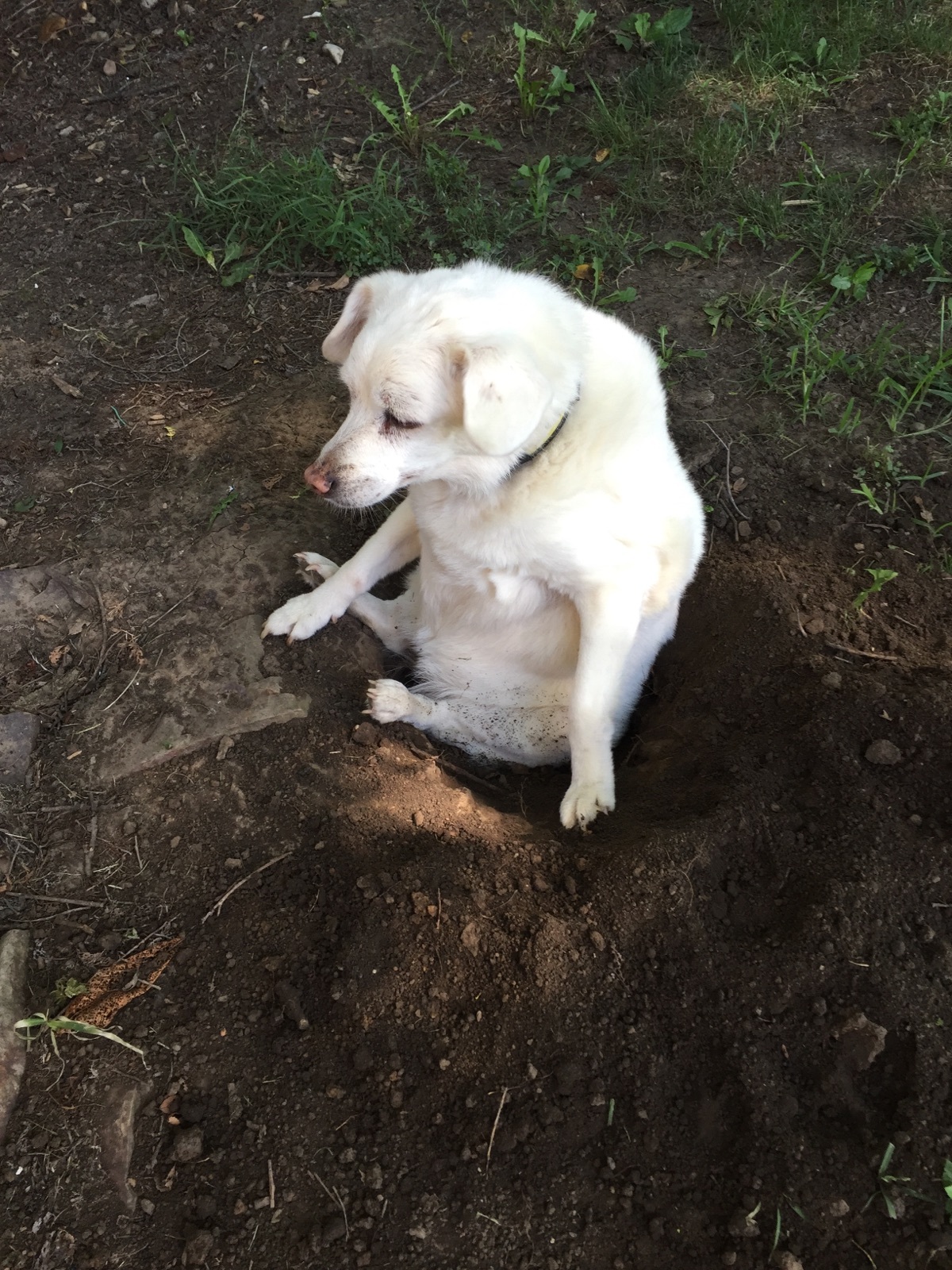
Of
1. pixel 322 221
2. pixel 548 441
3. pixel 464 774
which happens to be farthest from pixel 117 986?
pixel 322 221

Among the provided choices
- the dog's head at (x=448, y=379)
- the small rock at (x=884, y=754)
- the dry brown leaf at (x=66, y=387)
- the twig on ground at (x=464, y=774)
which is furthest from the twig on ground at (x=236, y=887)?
the dry brown leaf at (x=66, y=387)

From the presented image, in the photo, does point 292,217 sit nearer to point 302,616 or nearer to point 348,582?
point 348,582

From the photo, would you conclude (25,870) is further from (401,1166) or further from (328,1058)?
(401,1166)

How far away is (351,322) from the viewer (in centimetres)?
274

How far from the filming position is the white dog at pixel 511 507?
239 cm

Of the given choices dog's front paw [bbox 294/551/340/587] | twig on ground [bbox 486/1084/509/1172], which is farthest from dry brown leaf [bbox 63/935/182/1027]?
dog's front paw [bbox 294/551/340/587]

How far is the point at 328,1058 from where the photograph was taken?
7.09 ft

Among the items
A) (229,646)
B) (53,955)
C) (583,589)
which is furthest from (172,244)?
(53,955)

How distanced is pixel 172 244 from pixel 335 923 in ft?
13.3

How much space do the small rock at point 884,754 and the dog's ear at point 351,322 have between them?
213cm

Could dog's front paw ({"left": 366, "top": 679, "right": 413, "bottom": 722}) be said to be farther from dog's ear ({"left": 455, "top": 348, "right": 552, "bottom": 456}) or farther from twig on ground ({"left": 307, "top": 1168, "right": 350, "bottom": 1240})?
twig on ground ({"left": 307, "top": 1168, "right": 350, "bottom": 1240})

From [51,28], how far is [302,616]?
5.17 meters

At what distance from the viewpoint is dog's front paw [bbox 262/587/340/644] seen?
10.4ft

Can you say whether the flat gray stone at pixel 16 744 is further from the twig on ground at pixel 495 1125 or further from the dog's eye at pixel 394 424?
the twig on ground at pixel 495 1125
